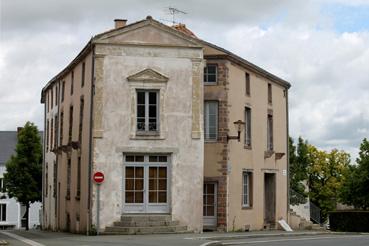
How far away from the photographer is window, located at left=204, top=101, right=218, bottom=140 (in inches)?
1262

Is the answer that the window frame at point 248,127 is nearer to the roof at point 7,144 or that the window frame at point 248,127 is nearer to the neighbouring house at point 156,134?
the neighbouring house at point 156,134

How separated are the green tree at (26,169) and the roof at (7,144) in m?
24.1

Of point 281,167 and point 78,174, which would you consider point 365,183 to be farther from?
point 78,174

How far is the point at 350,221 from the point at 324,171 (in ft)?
117

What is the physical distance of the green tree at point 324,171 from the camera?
252ft

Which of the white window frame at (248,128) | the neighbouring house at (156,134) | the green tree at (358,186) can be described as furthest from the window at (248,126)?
the green tree at (358,186)

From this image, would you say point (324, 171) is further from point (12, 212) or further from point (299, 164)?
point (12, 212)

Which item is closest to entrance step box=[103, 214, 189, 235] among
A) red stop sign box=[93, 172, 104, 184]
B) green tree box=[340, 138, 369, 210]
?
red stop sign box=[93, 172, 104, 184]

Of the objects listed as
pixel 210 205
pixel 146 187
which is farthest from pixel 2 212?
pixel 146 187

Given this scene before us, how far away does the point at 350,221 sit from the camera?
141 ft

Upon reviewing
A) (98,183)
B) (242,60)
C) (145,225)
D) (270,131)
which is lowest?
(145,225)

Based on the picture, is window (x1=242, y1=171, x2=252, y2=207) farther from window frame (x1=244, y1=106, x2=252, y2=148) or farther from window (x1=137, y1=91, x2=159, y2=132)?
window (x1=137, y1=91, x2=159, y2=132)

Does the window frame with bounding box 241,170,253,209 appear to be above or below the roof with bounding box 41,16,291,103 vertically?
below

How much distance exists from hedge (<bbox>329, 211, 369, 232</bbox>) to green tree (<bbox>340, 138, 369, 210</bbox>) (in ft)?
38.5
